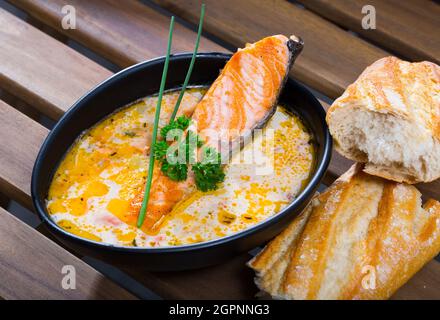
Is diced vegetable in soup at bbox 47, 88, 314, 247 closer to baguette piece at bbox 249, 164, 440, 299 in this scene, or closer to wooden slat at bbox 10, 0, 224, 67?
baguette piece at bbox 249, 164, 440, 299

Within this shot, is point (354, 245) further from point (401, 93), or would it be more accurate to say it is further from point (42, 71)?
point (42, 71)

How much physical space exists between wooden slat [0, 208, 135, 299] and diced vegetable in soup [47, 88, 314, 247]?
0.13 meters

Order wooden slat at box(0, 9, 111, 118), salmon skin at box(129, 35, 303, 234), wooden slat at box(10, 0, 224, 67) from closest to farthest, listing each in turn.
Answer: salmon skin at box(129, 35, 303, 234) → wooden slat at box(0, 9, 111, 118) → wooden slat at box(10, 0, 224, 67)

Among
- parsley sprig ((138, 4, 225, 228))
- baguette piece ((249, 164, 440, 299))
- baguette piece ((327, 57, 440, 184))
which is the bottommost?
baguette piece ((249, 164, 440, 299))

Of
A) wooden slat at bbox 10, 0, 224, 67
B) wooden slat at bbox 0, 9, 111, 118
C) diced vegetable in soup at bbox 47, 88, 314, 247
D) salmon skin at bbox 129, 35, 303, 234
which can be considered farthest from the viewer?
wooden slat at bbox 10, 0, 224, 67

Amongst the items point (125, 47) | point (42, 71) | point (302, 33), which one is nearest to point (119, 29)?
point (125, 47)

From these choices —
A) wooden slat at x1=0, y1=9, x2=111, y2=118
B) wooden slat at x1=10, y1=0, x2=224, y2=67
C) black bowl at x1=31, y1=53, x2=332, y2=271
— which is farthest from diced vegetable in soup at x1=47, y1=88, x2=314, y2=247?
wooden slat at x1=10, y1=0, x2=224, y2=67

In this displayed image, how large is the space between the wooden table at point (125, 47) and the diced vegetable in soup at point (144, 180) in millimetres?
141

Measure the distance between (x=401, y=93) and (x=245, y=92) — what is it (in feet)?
1.26

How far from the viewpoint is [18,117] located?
1.99m

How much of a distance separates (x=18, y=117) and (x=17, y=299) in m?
0.58

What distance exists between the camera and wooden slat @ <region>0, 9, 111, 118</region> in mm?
2029

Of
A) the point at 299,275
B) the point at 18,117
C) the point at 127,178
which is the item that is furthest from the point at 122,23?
the point at 299,275

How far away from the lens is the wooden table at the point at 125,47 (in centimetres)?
187
